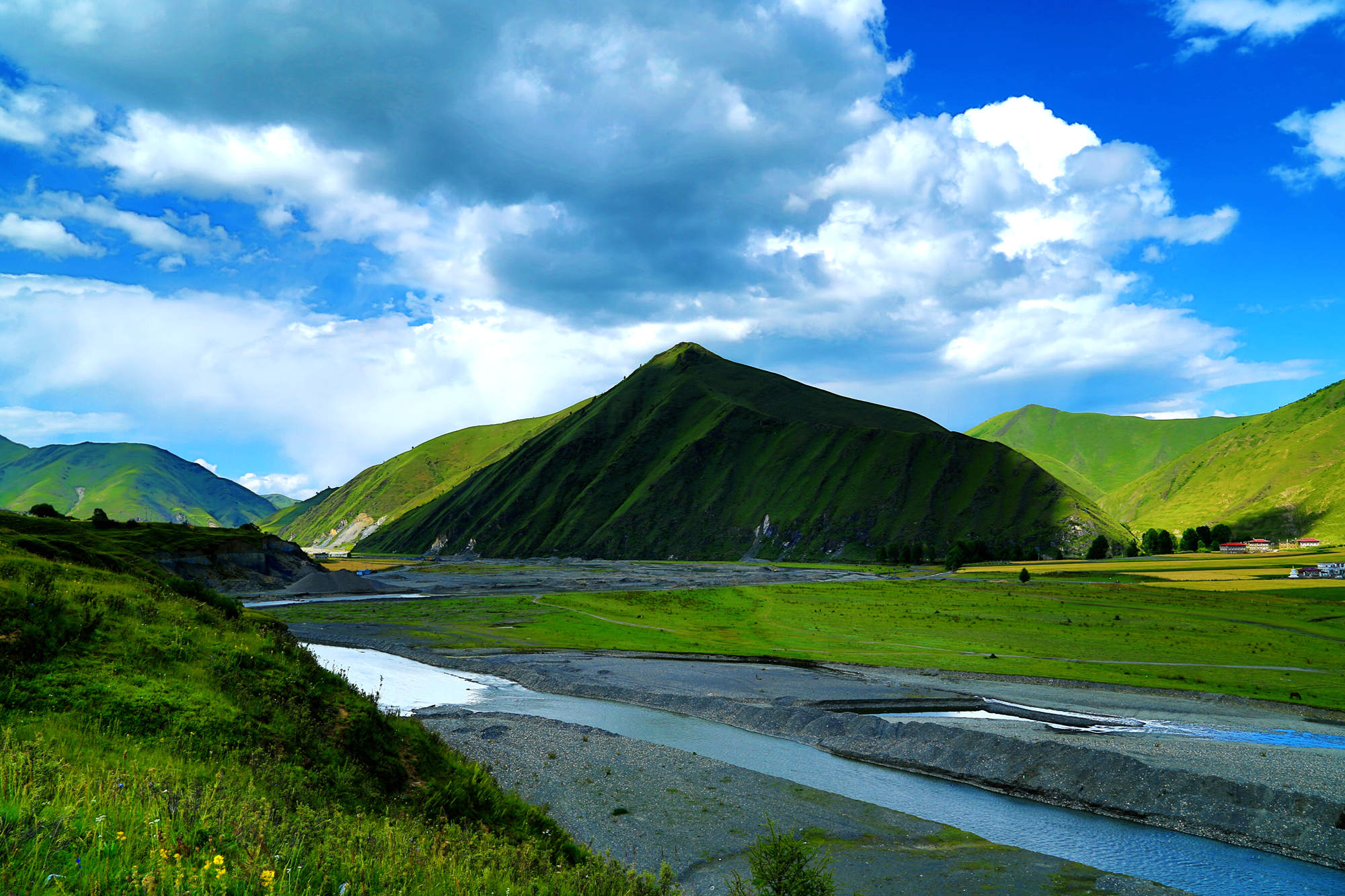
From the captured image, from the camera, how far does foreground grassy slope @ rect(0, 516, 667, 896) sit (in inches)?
290

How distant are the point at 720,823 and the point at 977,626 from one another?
2212 inches

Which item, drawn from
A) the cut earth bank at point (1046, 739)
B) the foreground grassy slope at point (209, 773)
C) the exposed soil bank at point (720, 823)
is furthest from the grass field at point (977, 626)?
the foreground grassy slope at point (209, 773)

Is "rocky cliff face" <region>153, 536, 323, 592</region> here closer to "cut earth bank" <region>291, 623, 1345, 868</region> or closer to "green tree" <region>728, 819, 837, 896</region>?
"cut earth bank" <region>291, 623, 1345, 868</region>

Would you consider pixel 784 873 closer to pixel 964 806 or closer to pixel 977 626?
pixel 964 806

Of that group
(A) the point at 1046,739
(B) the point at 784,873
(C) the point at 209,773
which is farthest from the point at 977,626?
(C) the point at 209,773

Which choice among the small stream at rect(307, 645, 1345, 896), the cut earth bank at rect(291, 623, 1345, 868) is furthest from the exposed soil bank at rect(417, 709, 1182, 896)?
the cut earth bank at rect(291, 623, 1345, 868)

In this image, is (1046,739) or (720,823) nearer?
(720,823)

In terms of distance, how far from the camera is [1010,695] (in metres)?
42.3

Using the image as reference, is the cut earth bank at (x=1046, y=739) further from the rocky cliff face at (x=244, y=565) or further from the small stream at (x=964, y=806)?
the rocky cliff face at (x=244, y=565)


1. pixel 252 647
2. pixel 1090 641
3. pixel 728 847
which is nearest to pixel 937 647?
pixel 1090 641

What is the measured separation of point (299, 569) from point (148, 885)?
14995 cm

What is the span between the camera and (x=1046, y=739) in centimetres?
3136

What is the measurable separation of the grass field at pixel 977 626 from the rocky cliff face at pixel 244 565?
31435 mm

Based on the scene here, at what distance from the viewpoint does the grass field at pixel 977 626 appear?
4853cm
